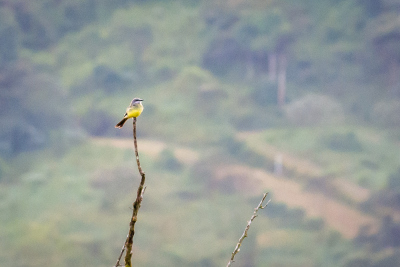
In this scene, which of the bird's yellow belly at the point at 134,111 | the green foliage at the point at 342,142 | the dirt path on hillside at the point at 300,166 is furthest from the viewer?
the green foliage at the point at 342,142

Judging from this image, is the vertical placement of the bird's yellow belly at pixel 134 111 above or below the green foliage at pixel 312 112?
below

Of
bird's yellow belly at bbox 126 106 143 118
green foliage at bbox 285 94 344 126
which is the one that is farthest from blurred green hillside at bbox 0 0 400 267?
bird's yellow belly at bbox 126 106 143 118

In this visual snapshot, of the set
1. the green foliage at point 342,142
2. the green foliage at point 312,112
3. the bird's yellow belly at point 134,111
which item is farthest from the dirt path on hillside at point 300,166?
the bird's yellow belly at point 134,111

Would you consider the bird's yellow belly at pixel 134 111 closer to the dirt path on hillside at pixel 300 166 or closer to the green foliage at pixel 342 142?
the dirt path on hillside at pixel 300 166

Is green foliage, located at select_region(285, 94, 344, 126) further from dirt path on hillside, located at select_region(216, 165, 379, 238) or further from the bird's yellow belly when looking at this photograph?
the bird's yellow belly

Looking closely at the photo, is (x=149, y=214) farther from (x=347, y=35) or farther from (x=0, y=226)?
(x=347, y=35)

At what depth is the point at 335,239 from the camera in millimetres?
7035

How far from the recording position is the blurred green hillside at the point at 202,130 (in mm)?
6879

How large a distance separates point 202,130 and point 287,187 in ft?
7.79

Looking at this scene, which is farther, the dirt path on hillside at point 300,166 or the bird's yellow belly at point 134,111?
the dirt path on hillside at point 300,166

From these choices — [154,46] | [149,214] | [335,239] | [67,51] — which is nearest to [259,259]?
[335,239]

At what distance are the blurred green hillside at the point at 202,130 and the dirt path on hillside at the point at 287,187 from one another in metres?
→ 0.03

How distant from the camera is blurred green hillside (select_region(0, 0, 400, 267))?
6.88 m

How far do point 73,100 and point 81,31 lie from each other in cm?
222
